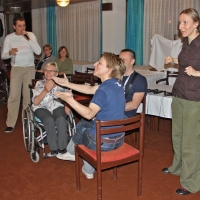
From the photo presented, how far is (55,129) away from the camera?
2.91 metres

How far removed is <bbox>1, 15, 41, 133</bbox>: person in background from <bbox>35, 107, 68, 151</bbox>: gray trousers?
1.04 meters

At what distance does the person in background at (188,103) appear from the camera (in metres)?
2.17

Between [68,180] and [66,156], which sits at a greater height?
[66,156]

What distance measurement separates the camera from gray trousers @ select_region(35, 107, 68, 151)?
113 inches

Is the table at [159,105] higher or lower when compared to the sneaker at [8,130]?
higher

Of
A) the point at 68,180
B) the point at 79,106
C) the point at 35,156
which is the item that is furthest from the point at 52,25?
the point at 79,106

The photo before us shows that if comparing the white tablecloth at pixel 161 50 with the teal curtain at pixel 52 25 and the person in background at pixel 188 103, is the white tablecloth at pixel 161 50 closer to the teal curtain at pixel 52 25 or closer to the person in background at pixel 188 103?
the person in background at pixel 188 103

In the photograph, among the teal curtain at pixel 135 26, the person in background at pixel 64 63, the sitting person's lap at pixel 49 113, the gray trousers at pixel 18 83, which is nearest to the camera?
the sitting person's lap at pixel 49 113

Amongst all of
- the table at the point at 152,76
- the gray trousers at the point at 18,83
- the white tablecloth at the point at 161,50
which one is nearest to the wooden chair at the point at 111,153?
the gray trousers at the point at 18,83

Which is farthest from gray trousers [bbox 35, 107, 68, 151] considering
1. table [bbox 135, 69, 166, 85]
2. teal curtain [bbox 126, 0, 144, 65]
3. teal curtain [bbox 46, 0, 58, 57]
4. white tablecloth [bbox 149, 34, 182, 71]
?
teal curtain [bbox 46, 0, 58, 57]

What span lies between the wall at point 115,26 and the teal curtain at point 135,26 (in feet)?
0.50

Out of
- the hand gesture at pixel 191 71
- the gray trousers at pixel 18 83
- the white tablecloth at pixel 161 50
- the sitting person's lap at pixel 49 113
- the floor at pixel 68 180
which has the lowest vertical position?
the floor at pixel 68 180

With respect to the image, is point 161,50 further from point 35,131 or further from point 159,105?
point 35,131

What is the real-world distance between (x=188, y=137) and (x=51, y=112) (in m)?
1.46
